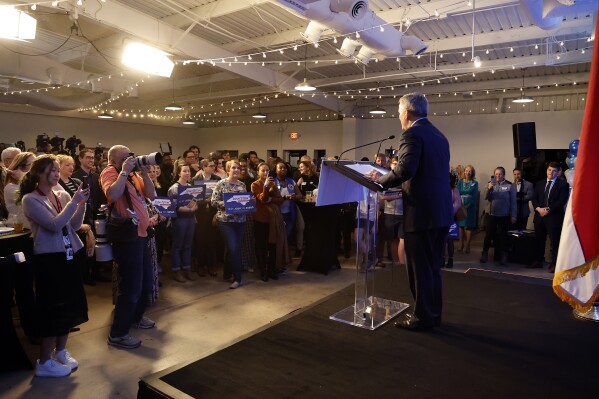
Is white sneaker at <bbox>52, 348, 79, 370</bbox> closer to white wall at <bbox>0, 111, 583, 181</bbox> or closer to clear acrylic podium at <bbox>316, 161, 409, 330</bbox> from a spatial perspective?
clear acrylic podium at <bbox>316, 161, 409, 330</bbox>

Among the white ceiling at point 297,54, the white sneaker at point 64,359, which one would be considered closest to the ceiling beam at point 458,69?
the white ceiling at point 297,54

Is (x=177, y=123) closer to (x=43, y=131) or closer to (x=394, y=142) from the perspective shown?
(x=43, y=131)

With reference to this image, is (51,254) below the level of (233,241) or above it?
above

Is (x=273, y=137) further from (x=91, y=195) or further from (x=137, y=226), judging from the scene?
(x=137, y=226)

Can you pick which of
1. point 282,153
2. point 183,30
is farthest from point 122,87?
point 282,153

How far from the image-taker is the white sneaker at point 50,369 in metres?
2.82

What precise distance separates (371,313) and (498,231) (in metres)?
4.88

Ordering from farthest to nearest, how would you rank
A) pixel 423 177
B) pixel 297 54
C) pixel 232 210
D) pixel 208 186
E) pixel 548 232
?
pixel 297 54
pixel 548 232
pixel 208 186
pixel 232 210
pixel 423 177

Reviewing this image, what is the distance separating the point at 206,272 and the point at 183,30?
172 inches

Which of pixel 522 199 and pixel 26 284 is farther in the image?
pixel 522 199

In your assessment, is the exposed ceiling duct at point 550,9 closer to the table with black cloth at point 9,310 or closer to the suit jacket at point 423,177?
the suit jacket at point 423,177

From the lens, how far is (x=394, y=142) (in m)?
12.7

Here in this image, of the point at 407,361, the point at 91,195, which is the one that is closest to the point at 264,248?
the point at 91,195

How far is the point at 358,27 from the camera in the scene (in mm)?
4871
